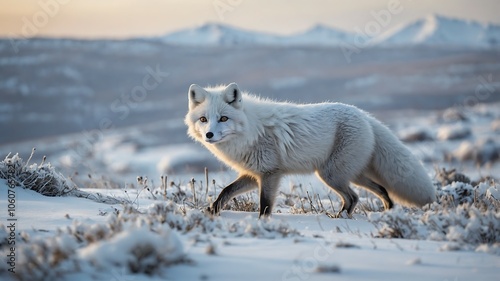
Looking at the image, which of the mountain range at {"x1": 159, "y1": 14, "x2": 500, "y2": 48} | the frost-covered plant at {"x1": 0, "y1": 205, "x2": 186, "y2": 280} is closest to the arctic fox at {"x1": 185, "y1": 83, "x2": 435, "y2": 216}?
the frost-covered plant at {"x1": 0, "y1": 205, "x2": 186, "y2": 280}

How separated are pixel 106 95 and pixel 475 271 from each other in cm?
4950

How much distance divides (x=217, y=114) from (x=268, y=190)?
3.24ft

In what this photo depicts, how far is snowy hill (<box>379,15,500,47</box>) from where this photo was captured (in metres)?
123

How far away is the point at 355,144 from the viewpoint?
18.7 ft

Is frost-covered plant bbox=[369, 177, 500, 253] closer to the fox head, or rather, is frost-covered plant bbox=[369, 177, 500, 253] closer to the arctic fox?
the arctic fox

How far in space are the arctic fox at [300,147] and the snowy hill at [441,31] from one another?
119m

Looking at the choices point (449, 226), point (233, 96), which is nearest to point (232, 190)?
point (233, 96)

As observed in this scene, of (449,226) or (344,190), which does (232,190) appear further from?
(449,226)

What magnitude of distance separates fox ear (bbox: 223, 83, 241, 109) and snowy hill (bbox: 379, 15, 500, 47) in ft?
392

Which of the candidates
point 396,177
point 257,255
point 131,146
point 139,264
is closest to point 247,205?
point 396,177

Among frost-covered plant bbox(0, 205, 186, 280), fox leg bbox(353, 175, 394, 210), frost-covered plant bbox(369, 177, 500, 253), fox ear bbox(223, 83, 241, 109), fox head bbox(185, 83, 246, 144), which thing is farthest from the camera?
fox leg bbox(353, 175, 394, 210)

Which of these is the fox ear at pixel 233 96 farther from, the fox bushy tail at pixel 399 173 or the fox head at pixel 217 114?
the fox bushy tail at pixel 399 173

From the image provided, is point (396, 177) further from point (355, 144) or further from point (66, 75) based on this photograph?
point (66, 75)

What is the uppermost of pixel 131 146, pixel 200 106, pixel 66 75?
pixel 66 75
